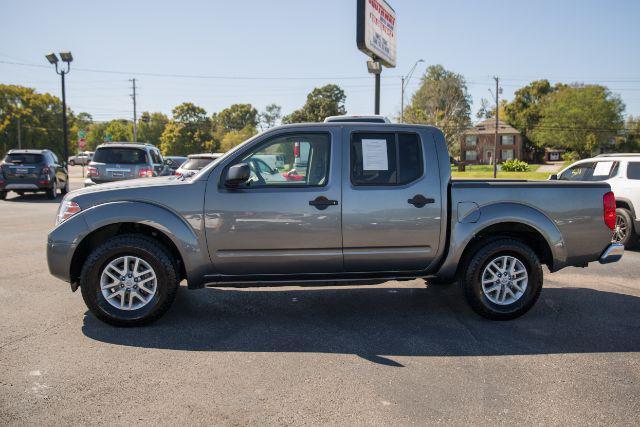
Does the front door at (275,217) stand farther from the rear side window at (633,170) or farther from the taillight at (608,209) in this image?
the rear side window at (633,170)

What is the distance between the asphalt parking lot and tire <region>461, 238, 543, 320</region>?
16 cm

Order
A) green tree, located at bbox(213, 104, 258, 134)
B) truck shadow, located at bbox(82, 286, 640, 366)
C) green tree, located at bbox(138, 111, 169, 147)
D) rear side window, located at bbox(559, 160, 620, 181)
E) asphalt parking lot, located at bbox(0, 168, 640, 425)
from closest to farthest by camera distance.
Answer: asphalt parking lot, located at bbox(0, 168, 640, 425), truck shadow, located at bbox(82, 286, 640, 366), rear side window, located at bbox(559, 160, 620, 181), green tree, located at bbox(138, 111, 169, 147), green tree, located at bbox(213, 104, 258, 134)

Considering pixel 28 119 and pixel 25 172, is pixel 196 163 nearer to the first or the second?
pixel 25 172

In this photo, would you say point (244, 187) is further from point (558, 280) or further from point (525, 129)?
point (525, 129)

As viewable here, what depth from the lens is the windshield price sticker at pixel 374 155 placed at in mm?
4957

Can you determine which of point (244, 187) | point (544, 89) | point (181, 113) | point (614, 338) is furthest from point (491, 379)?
point (544, 89)

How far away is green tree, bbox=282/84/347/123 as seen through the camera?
88.2m

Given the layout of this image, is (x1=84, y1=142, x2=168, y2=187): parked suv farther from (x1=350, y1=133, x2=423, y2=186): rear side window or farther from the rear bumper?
(x1=350, y1=133, x2=423, y2=186): rear side window

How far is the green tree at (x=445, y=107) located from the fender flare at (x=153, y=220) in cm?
5922

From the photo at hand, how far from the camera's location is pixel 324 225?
189 inches

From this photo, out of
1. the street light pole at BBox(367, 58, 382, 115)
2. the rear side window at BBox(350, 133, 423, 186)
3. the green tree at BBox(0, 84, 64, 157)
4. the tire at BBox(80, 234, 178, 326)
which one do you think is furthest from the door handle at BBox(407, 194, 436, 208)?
the green tree at BBox(0, 84, 64, 157)

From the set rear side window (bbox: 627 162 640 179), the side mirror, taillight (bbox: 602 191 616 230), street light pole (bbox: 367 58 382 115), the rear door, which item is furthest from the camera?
street light pole (bbox: 367 58 382 115)

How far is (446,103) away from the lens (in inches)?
2876

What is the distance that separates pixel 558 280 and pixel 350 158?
12.5ft
